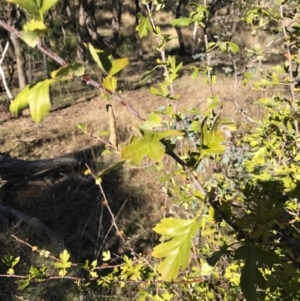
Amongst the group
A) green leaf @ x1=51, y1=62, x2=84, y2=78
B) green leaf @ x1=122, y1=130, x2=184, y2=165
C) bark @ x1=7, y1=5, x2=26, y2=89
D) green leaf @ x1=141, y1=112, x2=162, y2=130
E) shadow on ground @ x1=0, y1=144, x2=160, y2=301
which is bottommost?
shadow on ground @ x1=0, y1=144, x2=160, y2=301

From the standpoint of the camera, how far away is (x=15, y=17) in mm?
10570

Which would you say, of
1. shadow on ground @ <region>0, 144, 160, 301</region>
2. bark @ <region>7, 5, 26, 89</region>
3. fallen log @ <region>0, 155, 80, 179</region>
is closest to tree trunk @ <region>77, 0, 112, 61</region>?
bark @ <region>7, 5, 26, 89</region>

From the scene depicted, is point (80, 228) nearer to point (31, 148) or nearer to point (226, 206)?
point (31, 148)

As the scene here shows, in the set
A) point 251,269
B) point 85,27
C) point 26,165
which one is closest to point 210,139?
point 251,269

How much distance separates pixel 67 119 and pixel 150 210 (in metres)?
5.28

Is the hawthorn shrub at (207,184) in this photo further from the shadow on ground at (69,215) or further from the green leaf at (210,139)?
the shadow on ground at (69,215)

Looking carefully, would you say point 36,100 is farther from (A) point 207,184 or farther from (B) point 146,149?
(A) point 207,184

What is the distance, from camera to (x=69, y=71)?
0.70 meters

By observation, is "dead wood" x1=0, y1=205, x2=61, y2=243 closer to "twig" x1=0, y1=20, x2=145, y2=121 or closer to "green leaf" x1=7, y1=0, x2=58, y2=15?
"twig" x1=0, y1=20, x2=145, y2=121

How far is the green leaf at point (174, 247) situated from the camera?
0.89 meters

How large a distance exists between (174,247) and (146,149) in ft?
0.97

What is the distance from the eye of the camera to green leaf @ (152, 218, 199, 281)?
89 centimetres

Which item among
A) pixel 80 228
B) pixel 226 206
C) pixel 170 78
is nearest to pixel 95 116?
pixel 80 228

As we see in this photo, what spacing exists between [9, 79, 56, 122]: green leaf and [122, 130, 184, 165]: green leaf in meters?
0.14
